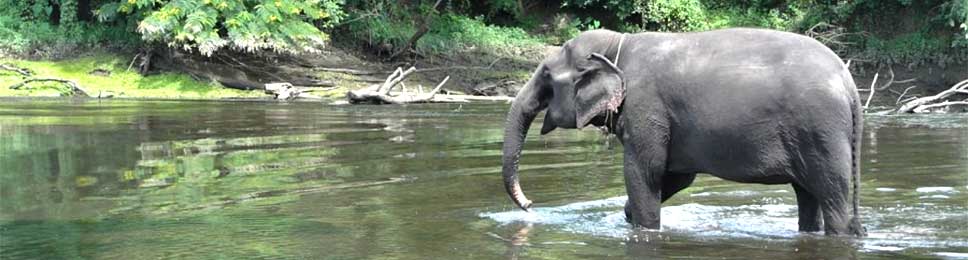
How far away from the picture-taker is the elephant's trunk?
9.49m

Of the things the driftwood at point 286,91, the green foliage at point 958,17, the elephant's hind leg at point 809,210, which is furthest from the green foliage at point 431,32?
the elephant's hind leg at point 809,210

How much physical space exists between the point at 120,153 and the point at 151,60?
18586 millimetres

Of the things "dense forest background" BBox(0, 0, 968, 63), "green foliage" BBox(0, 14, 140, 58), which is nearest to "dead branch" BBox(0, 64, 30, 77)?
"green foliage" BBox(0, 14, 140, 58)

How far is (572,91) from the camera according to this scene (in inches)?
364

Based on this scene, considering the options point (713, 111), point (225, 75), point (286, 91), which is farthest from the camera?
point (225, 75)

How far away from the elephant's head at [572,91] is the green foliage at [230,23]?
73.1ft

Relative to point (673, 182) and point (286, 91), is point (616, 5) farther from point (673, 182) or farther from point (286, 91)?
point (673, 182)

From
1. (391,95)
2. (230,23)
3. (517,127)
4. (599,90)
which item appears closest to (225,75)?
(230,23)

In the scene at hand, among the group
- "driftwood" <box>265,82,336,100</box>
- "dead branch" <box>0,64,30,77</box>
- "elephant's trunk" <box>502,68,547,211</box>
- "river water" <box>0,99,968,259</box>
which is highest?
"elephant's trunk" <box>502,68,547,211</box>

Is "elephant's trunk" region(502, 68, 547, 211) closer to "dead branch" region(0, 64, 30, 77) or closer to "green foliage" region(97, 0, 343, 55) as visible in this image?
"green foliage" region(97, 0, 343, 55)

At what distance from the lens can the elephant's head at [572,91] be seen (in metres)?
8.99

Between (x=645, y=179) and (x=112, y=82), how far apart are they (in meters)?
25.9

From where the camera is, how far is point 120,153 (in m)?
15.6

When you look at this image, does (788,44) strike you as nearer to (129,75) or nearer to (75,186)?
(75,186)
